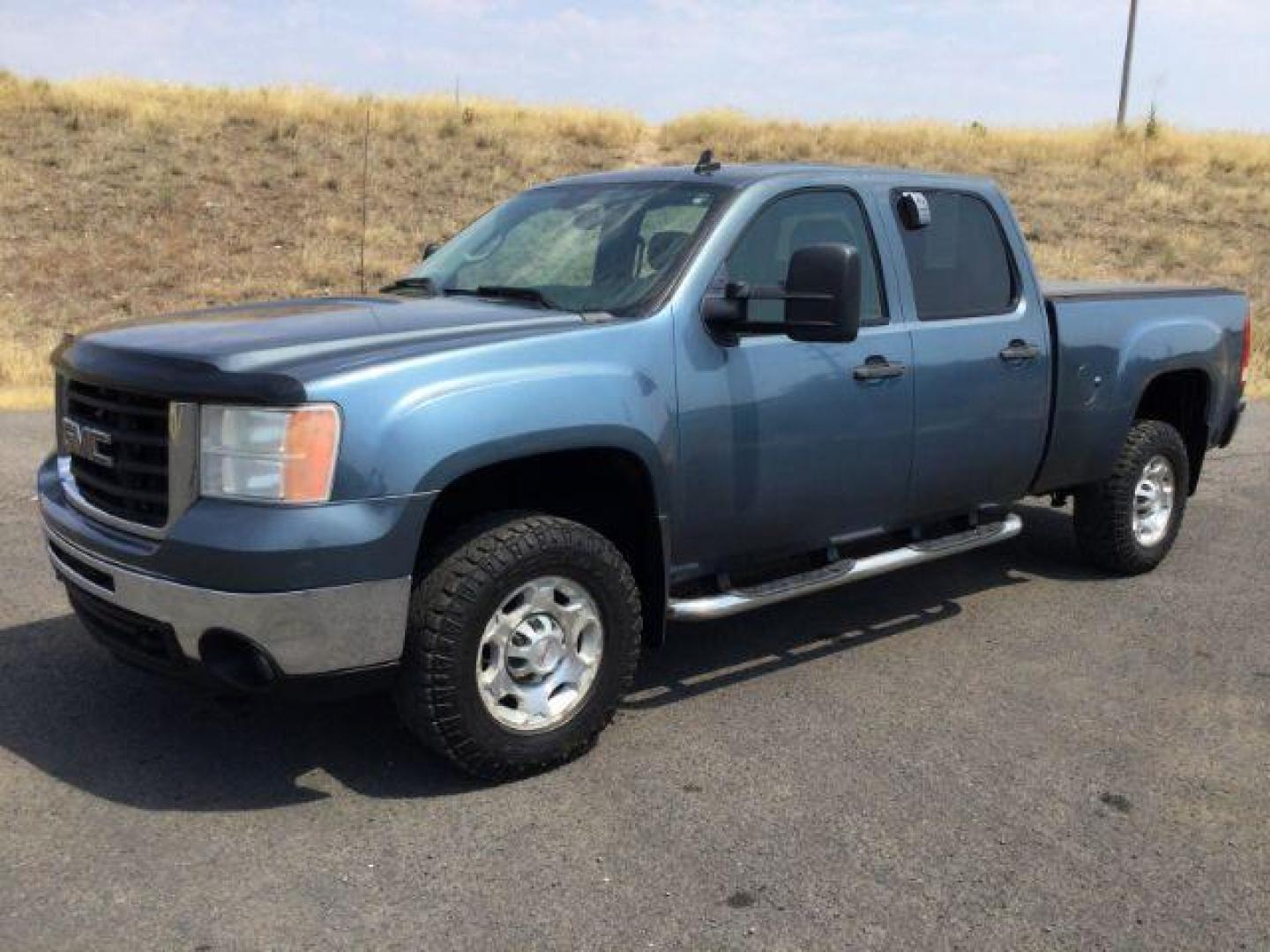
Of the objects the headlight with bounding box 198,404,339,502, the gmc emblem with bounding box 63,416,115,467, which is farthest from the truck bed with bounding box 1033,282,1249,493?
the gmc emblem with bounding box 63,416,115,467

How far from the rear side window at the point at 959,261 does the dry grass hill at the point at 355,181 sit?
1069 cm

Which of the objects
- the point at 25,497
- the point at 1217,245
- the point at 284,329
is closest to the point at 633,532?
the point at 284,329

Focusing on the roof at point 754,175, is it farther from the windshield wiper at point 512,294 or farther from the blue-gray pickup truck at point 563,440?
the windshield wiper at point 512,294

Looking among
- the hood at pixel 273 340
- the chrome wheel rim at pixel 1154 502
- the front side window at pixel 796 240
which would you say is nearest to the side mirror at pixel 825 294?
the front side window at pixel 796 240

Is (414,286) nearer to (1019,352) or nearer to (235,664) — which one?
(235,664)

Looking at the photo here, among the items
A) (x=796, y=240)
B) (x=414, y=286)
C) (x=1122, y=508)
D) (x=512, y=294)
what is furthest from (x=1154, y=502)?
(x=414, y=286)

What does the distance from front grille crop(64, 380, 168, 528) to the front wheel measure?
817 mm

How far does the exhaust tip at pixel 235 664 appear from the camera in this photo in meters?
3.48

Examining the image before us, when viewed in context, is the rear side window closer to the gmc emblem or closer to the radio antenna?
the gmc emblem

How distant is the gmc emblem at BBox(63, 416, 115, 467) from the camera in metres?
3.82

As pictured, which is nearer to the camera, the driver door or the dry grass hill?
the driver door

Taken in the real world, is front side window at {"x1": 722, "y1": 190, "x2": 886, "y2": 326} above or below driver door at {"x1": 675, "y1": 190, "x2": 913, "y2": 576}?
above

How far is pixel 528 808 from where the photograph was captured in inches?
148

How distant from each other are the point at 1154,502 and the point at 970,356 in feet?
6.61
